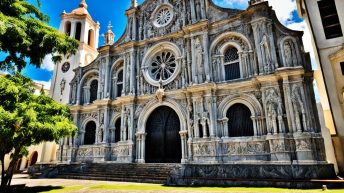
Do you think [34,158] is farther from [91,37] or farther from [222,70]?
[222,70]

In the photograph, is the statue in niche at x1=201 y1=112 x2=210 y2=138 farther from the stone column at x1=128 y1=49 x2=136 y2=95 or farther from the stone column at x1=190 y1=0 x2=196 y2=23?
the stone column at x1=190 y1=0 x2=196 y2=23

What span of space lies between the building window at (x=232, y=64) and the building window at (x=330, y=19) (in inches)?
228

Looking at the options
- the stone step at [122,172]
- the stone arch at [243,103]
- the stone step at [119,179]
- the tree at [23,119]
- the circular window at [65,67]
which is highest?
the circular window at [65,67]

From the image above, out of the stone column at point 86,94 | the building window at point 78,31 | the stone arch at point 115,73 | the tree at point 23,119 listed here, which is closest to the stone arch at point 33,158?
the stone column at point 86,94

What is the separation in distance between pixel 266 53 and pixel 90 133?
15.7m

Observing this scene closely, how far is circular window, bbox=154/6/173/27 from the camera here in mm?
19266

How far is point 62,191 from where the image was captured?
10.1 meters

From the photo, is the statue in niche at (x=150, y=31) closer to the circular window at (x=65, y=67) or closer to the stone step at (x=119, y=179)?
the circular window at (x=65, y=67)

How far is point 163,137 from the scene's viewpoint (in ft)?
56.2

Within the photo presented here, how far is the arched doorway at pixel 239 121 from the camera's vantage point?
14.2m

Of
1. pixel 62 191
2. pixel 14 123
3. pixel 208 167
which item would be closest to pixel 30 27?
pixel 14 123

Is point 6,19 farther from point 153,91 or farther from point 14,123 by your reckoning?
point 153,91

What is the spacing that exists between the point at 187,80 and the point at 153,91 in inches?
120

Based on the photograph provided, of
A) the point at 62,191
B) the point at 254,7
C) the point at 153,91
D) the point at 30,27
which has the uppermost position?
the point at 254,7
